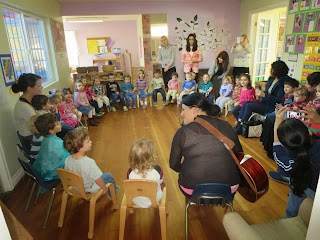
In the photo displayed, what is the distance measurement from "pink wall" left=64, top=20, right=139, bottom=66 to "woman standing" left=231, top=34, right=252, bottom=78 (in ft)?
17.8

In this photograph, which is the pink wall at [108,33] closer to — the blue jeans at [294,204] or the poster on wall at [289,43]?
the poster on wall at [289,43]

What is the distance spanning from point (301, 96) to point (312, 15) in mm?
1805

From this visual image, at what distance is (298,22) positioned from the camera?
403 centimetres

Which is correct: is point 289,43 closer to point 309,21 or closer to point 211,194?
point 309,21

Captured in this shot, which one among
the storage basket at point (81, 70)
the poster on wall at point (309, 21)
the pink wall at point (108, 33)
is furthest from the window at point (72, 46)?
the poster on wall at point (309, 21)

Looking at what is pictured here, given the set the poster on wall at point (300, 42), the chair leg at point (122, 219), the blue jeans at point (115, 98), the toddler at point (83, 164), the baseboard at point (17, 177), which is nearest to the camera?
the chair leg at point (122, 219)

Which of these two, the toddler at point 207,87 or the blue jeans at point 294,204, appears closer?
the blue jeans at point 294,204

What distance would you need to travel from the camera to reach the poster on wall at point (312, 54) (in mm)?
3645

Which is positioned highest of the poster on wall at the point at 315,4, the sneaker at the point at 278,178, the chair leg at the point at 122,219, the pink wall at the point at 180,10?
the pink wall at the point at 180,10

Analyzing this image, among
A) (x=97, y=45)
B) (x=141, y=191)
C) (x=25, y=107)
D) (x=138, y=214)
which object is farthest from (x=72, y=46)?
(x=141, y=191)

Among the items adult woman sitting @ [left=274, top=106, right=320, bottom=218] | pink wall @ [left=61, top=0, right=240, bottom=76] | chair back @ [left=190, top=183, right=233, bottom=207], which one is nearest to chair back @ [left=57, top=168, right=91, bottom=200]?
chair back @ [left=190, top=183, right=233, bottom=207]

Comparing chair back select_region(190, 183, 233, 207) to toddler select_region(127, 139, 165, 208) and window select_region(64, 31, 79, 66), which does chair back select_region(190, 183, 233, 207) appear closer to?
toddler select_region(127, 139, 165, 208)

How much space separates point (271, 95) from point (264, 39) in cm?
312

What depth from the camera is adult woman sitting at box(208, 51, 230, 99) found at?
17.1 ft
